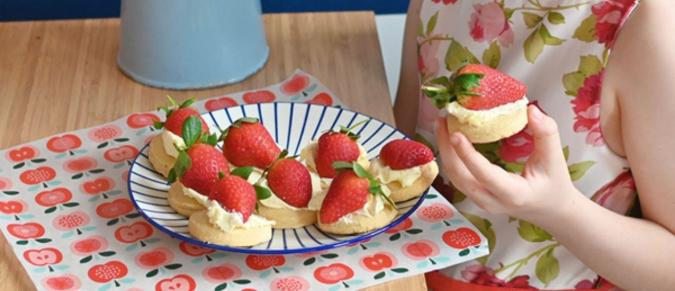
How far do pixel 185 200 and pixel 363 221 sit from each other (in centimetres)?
16

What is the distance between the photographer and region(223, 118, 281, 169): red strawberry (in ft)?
2.88

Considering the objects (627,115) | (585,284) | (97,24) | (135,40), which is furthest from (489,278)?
(97,24)

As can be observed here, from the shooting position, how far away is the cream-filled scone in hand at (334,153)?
0.87 m

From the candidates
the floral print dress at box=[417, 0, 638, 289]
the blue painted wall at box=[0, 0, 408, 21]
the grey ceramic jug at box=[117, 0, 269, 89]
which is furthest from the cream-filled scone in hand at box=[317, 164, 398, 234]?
the blue painted wall at box=[0, 0, 408, 21]

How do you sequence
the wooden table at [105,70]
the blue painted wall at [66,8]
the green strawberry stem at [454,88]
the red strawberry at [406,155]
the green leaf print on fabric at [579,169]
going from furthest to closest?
the blue painted wall at [66,8] → the wooden table at [105,70] → the green leaf print on fabric at [579,169] → the red strawberry at [406,155] → the green strawberry stem at [454,88]

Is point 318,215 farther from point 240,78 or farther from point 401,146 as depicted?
point 240,78

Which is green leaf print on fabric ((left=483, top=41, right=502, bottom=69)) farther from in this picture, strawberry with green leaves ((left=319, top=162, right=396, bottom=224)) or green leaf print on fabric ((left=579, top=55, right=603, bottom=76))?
strawberry with green leaves ((left=319, top=162, right=396, bottom=224))

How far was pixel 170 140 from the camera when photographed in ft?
2.97

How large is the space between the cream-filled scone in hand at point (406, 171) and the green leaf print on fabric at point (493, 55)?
180mm

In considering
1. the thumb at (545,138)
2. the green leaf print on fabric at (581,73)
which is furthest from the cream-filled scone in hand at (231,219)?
the green leaf print on fabric at (581,73)

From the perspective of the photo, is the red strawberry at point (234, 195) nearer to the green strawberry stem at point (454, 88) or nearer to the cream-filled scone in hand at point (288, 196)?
the cream-filled scone in hand at point (288, 196)

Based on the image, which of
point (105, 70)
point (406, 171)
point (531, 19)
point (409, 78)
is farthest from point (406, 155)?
point (105, 70)

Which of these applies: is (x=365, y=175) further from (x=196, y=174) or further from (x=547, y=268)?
(x=547, y=268)

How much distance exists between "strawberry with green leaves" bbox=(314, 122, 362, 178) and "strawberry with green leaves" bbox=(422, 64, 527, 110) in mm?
117
